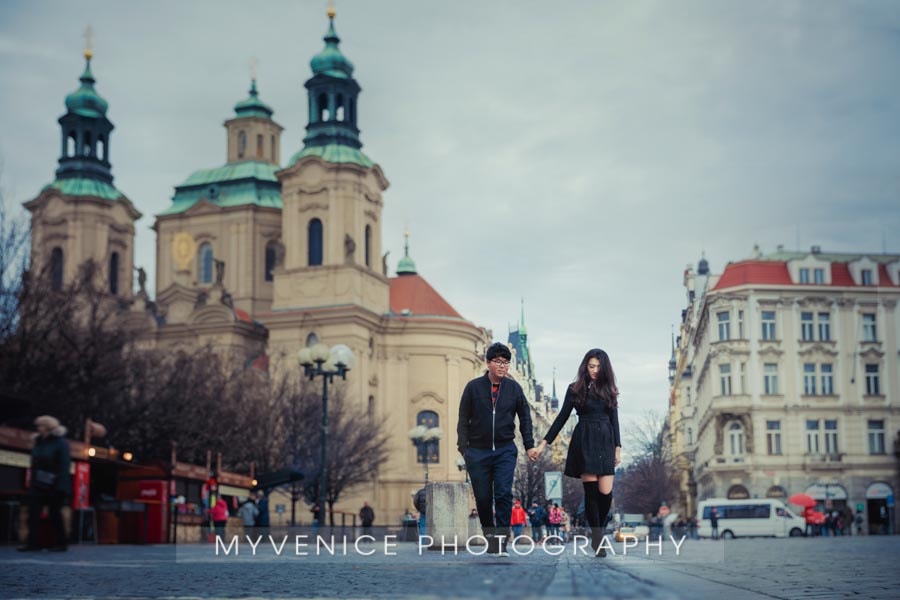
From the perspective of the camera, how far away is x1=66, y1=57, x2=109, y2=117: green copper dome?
3093 inches

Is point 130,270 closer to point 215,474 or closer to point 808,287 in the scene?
point 808,287

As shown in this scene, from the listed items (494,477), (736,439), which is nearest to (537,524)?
(494,477)

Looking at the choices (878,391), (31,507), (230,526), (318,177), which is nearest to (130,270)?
(318,177)

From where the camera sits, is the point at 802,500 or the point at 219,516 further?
the point at 802,500

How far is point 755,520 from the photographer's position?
51.8 m

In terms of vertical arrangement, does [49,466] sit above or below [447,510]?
above

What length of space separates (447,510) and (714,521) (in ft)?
131

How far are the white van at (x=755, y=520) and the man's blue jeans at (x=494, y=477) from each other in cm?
4335

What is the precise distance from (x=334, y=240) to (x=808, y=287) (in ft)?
84.9

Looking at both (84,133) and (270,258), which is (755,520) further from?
(84,133)

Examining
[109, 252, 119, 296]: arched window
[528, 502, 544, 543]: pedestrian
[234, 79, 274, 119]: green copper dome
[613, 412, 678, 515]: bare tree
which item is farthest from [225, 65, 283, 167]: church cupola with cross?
[528, 502, 544, 543]: pedestrian

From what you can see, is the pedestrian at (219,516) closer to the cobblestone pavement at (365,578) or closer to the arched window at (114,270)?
the cobblestone pavement at (365,578)

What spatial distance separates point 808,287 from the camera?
65.6 m

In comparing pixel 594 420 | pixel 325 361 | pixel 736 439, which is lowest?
pixel 594 420
